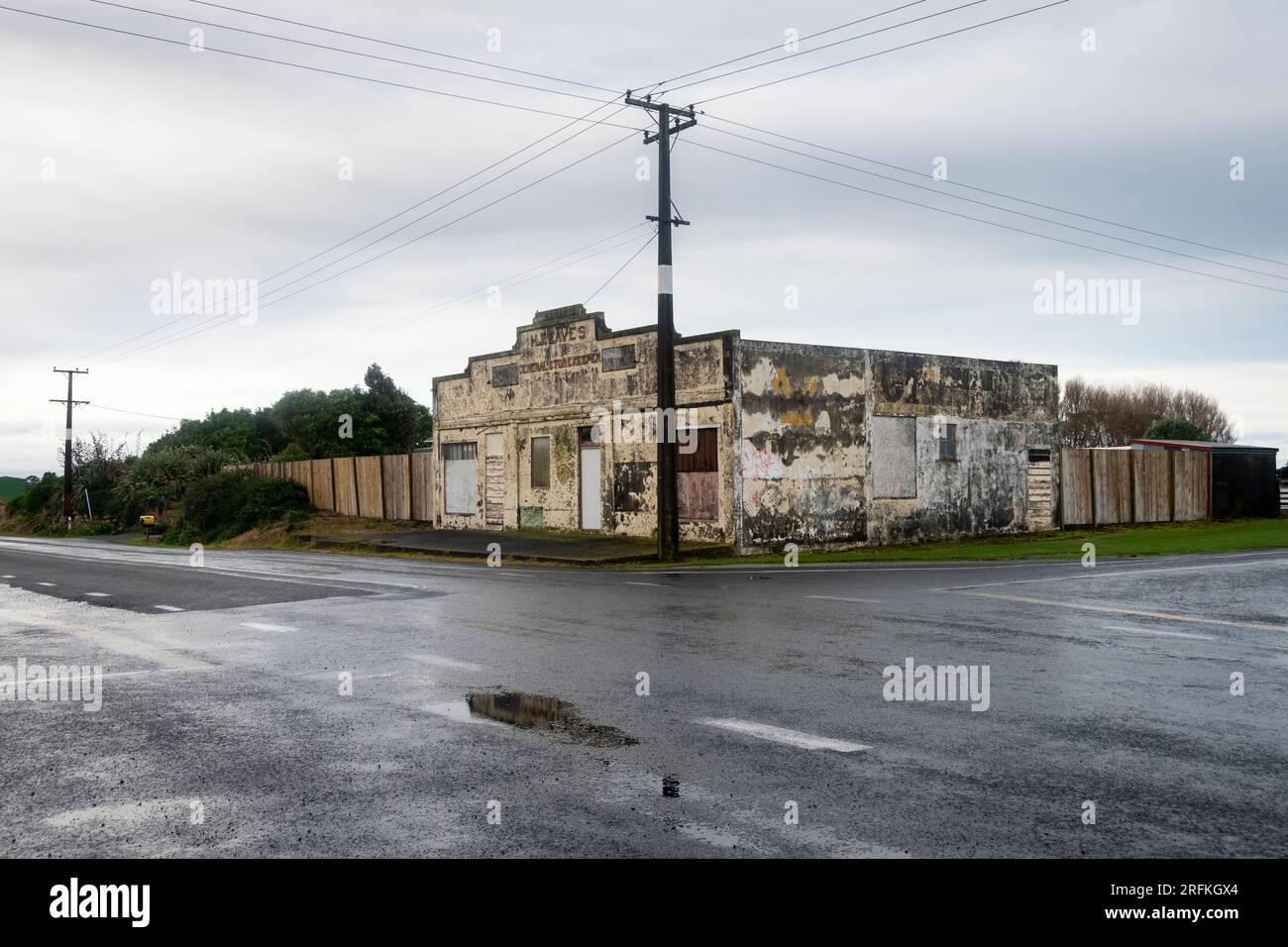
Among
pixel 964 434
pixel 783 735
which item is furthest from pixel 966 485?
pixel 783 735

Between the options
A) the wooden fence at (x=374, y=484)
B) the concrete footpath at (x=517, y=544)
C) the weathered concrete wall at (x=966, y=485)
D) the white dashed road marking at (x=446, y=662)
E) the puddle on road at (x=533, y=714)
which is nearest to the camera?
the puddle on road at (x=533, y=714)

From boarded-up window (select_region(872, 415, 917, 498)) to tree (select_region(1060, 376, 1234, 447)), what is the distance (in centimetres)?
5214

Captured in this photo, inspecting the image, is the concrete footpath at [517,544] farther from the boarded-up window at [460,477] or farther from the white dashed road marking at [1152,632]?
the white dashed road marking at [1152,632]

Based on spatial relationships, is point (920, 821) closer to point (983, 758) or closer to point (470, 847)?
point (983, 758)

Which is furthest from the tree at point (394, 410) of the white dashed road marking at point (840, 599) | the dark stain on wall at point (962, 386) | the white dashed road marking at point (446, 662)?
the white dashed road marking at point (446, 662)

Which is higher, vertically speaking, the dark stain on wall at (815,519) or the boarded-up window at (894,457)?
the boarded-up window at (894,457)

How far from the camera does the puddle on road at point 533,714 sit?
21.4 ft

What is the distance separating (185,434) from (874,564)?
58.2 meters

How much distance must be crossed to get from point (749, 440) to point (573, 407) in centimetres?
611

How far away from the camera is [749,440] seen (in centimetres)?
2650

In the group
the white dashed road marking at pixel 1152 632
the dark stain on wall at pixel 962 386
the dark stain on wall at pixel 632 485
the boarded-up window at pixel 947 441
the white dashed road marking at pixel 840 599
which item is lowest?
the white dashed road marking at pixel 1152 632

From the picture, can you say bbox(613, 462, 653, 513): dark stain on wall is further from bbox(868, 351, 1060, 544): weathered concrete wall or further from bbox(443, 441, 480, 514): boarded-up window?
bbox(443, 441, 480, 514): boarded-up window

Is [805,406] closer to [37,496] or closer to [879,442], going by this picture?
[879,442]

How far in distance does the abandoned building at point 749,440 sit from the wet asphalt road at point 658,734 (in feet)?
43.8
